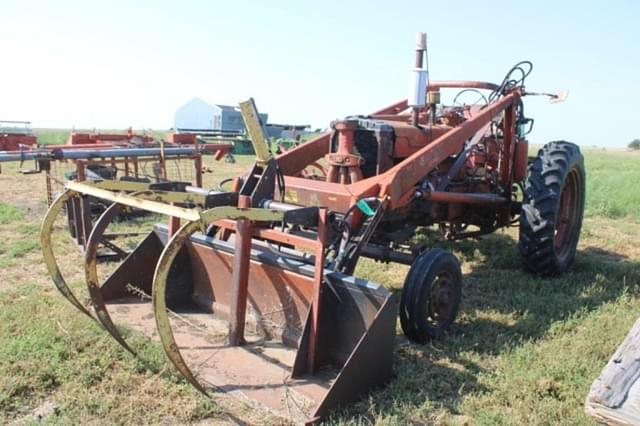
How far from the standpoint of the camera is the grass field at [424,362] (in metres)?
3.00

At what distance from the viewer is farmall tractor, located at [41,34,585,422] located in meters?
3.14

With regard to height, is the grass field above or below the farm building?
below

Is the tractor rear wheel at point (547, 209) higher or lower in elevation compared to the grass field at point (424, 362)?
higher

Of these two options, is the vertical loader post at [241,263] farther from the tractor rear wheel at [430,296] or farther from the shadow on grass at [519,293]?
the shadow on grass at [519,293]

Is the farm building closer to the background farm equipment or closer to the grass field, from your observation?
the background farm equipment

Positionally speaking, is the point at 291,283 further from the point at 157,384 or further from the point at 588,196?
the point at 588,196

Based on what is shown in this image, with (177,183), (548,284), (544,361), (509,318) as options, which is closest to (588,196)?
(548,284)

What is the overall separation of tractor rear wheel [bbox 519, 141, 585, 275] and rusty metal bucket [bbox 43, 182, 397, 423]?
235cm

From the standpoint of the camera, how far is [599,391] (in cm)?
201

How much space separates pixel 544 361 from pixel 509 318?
34.2 inches

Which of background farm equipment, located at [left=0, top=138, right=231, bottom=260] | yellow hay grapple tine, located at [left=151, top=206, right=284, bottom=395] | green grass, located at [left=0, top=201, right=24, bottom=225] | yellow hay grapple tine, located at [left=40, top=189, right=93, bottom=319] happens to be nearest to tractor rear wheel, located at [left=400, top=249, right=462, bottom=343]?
yellow hay grapple tine, located at [left=151, top=206, right=284, bottom=395]

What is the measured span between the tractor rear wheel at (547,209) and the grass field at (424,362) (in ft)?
0.73

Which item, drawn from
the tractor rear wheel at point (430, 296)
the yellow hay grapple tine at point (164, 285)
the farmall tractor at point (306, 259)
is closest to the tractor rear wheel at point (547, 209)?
the farmall tractor at point (306, 259)

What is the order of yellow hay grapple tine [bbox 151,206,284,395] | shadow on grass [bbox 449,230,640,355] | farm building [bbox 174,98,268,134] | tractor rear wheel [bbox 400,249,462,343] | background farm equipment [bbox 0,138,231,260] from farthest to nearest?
farm building [bbox 174,98,268,134] < background farm equipment [bbox 0,138,231,260] < shadow on grass [bbox 449,230,640,355] < tractor rear wheel [bbox 400,249,462,343] < yellow hay grapple tine [bbox 151,206,284,395]
